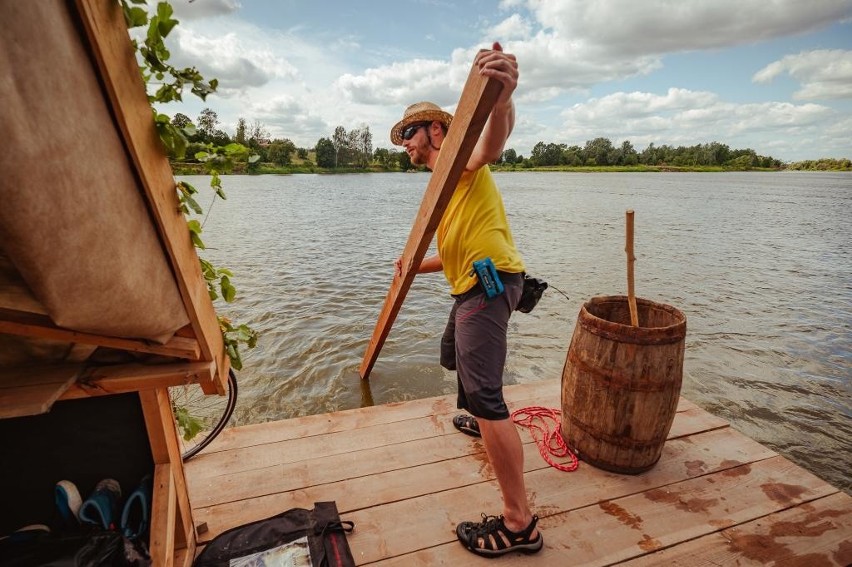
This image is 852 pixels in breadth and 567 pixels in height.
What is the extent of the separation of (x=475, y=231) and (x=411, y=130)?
891 mm

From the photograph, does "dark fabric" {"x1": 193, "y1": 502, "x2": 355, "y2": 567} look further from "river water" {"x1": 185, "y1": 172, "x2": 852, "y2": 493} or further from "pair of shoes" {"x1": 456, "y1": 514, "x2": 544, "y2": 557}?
"river water" {"x1": 185, "y1": 172, "x2": 852, "y2": 493}

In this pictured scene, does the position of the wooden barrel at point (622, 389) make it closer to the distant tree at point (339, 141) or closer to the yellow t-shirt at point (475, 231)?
the yellow t-shirt at point (475, 231)

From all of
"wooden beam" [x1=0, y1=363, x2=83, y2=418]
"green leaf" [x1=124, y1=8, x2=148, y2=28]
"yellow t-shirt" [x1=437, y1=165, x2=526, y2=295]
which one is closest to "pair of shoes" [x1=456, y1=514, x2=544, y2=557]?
"yellow t-shirt" [x1=437, y1=165, x2=526, y2=295]

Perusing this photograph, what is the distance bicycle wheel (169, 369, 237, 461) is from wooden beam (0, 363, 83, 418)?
3.18ft

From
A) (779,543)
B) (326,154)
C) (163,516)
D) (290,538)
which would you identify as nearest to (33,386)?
(163,516)

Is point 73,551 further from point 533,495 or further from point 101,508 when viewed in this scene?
point 533,495

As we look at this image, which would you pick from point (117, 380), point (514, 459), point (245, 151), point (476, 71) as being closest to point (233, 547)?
point (117, 380)

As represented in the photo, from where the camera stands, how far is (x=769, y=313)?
29.0 feet

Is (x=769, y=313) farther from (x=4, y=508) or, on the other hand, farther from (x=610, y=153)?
(x=610, y=153)

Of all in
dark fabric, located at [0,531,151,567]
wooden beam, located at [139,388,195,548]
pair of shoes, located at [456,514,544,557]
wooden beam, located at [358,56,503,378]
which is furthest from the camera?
pair of shoes, located at [456,514,544,557]

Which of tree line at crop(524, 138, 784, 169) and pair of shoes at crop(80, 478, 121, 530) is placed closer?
pair of shoes at crop(80, 478, 121, 530)

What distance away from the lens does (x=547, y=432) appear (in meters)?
3.39

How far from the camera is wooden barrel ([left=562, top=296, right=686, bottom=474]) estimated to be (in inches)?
107

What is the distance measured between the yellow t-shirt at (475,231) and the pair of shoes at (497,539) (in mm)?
1349
